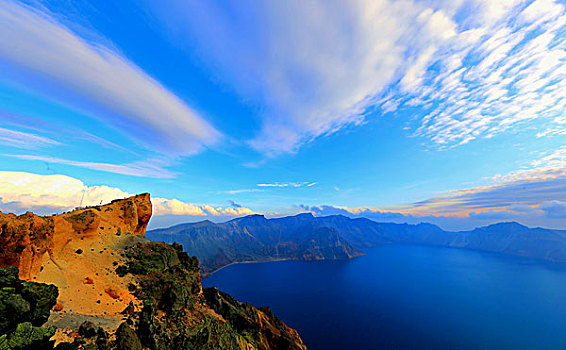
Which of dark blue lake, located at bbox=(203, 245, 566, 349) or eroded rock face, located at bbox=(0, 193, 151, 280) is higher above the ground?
eroded rock face, located at bbox=(0, 193, 151, 280)

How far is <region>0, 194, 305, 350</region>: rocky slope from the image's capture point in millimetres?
16062

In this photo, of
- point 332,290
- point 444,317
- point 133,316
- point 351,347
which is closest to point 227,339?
point 133,316

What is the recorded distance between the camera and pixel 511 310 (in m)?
139

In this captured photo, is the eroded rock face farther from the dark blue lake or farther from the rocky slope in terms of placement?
the dark blue lake

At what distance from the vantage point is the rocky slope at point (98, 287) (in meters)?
16.1

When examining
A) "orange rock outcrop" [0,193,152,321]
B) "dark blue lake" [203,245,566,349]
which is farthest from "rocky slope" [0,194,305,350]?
"dark blue lake" [203,245,566,349]

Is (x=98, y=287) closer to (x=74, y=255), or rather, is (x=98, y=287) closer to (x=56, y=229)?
(x=74, y=255)

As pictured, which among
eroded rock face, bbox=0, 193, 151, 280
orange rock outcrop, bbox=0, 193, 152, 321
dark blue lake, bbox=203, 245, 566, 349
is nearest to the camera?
eroded rock face, bbox=0, 193, 151, 280

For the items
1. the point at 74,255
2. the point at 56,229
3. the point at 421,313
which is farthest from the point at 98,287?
the point at 421,313

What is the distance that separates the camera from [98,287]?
94.3 ft

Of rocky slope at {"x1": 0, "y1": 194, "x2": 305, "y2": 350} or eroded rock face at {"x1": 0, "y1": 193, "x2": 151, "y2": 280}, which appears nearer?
rocky slope at {"x1": 0, "y1": 194, "x2": 305, "y2": 350}

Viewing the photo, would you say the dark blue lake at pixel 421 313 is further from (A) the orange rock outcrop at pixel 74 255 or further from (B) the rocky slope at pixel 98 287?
(A) the orange rock outcrop at pixel 74 255

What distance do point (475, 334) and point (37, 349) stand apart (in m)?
170

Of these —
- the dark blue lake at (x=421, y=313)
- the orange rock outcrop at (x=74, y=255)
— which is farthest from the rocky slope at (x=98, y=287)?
the dark blue lake at (x=421, y=313)
